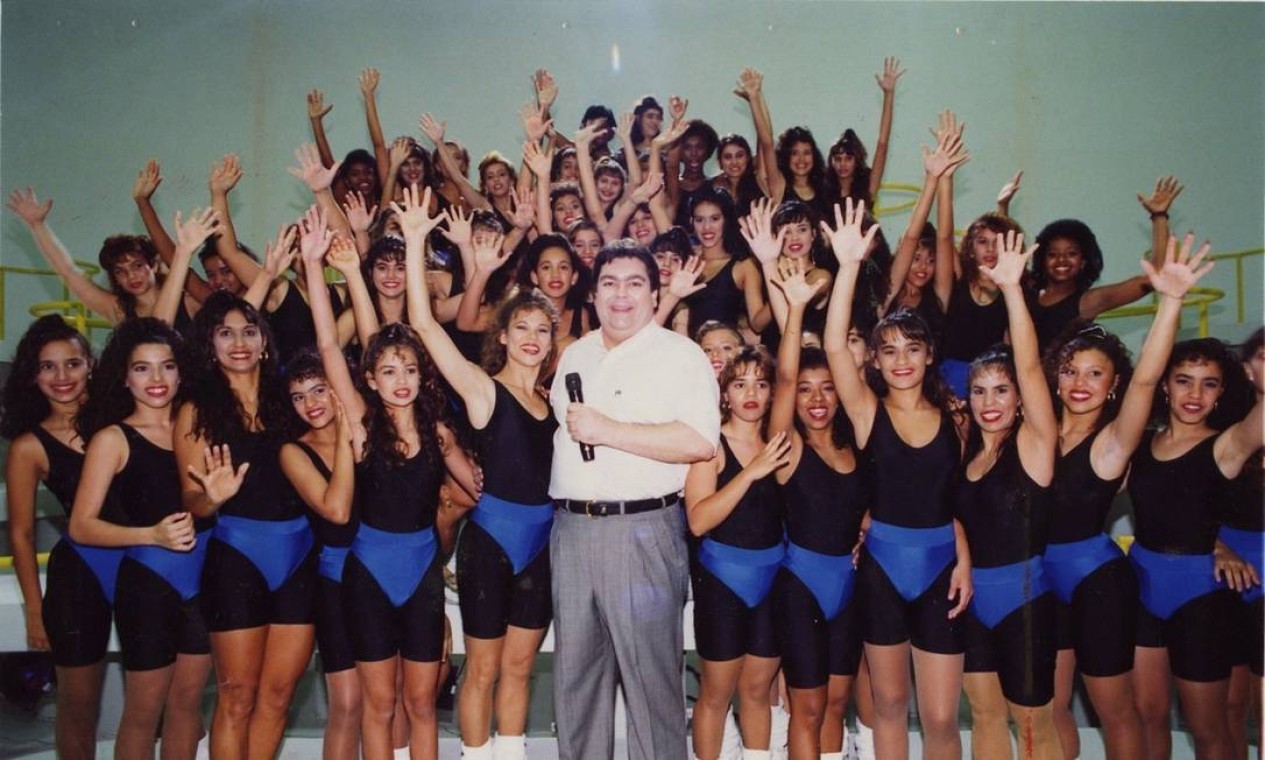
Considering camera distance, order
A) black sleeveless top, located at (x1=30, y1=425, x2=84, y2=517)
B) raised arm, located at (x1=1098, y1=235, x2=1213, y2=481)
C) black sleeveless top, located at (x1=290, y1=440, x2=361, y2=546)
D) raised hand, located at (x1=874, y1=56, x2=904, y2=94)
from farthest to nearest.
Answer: raised hand, located at (x1=874, y1=56, x2=904, y2=94) < black sleeveless top, located at (x1=30, y1=425, x2=84, y2=517) < black sleeveless top, located at (x1=290, y1=440, x2=361, y2=546) < raised arm, located at (x1=1098, y1=235, x2=1213, y2=481)

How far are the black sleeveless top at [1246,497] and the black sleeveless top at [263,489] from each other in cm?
302

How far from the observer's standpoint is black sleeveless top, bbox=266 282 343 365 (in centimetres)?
353

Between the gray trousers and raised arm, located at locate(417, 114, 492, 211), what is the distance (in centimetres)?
199

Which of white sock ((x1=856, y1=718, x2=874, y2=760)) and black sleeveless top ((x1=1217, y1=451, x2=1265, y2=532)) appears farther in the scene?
white sock ((x1=856, y1=718, x2=874, y2=760))

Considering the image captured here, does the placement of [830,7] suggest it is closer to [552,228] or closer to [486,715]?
[552,228]

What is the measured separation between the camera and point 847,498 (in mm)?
3020

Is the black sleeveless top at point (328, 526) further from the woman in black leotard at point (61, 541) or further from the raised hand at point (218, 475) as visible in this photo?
the woman in black leotard at point (61, 541)

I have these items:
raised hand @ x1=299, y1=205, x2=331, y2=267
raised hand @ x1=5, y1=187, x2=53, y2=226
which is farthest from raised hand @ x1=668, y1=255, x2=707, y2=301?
raised hand @ x1=5, y1=187, x2=53, y2=226

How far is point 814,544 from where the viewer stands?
3020 millimetres

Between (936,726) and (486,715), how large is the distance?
1.45 m

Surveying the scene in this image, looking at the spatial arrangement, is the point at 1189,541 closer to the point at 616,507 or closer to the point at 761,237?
→ the point at 761,237

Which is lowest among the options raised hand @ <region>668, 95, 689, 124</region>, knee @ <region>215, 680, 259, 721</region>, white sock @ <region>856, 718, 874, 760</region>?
white sock @ <region>856, 718, 874, 760</region>

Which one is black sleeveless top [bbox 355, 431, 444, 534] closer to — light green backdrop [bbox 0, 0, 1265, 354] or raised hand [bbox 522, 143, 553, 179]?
raised hand [bbox 522, 143, 553, 179]

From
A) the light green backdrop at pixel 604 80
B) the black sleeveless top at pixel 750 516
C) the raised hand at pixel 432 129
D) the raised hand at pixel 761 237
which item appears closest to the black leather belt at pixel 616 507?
the black sleeveless top at pixel 750 516
